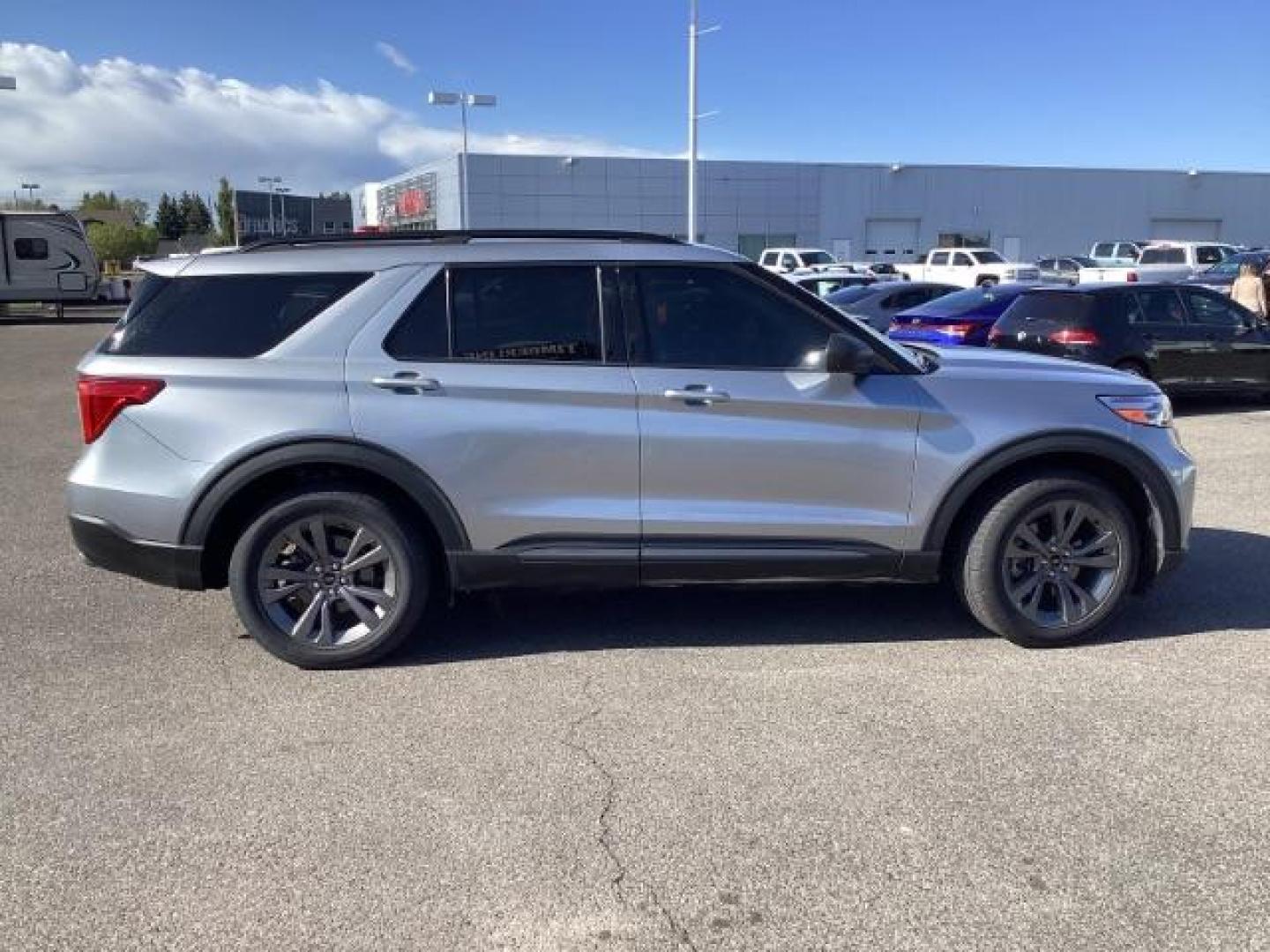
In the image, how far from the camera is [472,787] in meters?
3.40

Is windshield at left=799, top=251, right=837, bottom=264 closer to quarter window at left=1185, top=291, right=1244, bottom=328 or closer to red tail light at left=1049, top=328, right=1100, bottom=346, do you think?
quarter window at left=1185, top=291, right=1244, bottom=328

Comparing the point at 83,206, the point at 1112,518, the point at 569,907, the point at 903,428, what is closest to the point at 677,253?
the point at 903,428

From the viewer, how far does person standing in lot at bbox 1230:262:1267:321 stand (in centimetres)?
1415

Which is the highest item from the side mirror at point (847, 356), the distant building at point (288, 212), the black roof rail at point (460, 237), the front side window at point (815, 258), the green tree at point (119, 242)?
the distant building at point (288, 212)

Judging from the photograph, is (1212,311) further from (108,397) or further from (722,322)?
(108,397)

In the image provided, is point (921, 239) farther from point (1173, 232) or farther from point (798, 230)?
point (1173, 232)

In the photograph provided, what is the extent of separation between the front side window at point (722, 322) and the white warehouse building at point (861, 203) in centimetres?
5350

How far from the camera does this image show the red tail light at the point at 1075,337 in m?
11.0

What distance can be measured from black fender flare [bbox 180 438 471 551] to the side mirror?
167 centimetres

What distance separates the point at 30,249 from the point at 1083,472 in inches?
1289

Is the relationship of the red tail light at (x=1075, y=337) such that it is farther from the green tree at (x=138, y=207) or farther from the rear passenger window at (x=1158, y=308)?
the green tree at (x=138, y=207)

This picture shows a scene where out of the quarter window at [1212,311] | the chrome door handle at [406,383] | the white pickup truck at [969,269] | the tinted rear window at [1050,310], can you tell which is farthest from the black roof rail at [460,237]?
the white pickup truck at [969,269]

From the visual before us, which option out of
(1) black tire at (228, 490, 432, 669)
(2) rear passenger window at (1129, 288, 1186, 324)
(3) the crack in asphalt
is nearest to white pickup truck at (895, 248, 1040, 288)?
(2) rear passenger window at (1129, 288, 1186, 324)

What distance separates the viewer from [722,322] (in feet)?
14.6
